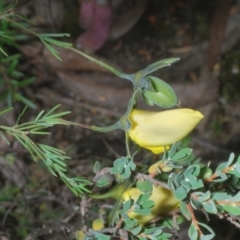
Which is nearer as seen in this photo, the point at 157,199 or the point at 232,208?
the point at 232,208

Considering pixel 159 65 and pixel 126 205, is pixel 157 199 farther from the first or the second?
pixel 159 65

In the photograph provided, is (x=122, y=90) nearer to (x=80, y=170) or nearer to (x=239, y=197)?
(x=80, y=170)

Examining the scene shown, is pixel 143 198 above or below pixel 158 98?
below

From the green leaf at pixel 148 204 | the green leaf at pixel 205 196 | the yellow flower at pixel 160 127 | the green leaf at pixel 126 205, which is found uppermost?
the yellow flower at pixel 160 127

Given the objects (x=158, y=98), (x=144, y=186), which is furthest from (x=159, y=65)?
(x=144, y=186)

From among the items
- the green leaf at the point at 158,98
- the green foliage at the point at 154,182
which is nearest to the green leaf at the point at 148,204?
the green foliage at the point at 154,182

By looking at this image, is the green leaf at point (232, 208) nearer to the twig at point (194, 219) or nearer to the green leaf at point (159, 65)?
the twig at point (194, 219)

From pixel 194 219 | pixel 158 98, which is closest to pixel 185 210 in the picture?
pixel 194 219

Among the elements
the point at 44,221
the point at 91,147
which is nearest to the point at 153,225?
the point at 44,221
